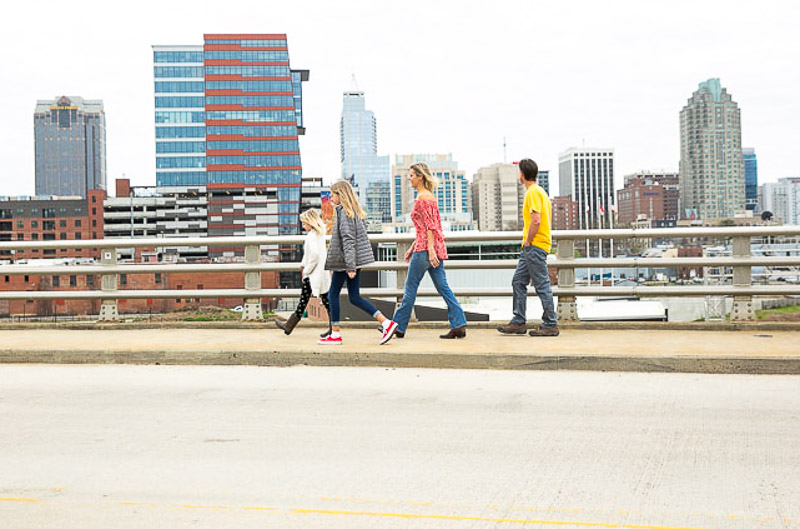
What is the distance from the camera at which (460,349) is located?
9156 millimetres

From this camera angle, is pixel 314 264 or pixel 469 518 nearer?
pixel 469 518

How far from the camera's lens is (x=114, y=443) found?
5871 mm

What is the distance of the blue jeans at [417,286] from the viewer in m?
9.88

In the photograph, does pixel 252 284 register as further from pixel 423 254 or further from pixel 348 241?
pixel 423 254

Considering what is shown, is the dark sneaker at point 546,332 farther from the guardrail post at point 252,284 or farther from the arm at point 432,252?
the guardrail post at point 252,284

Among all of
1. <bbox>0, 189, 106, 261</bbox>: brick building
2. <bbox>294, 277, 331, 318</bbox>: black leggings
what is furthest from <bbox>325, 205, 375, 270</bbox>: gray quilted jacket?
<bbox>0, 189, 106, 261</bbox>: brick building

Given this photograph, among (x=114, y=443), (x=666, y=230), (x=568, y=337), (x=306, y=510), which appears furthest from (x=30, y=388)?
(x=666, y=230)

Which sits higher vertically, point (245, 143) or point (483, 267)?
point (245, 143)

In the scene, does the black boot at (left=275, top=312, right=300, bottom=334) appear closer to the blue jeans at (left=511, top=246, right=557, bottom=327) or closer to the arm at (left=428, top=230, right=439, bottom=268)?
the arm at (left=428, top=230, right=439, bottom=268)

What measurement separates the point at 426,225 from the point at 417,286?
72 cm

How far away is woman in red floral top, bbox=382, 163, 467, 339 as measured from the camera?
9844 millimetres

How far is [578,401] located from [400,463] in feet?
7.80

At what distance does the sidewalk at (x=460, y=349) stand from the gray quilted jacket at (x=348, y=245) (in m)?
0.92

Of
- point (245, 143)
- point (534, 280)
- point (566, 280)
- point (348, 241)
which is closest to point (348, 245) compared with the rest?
point (348, 241)
